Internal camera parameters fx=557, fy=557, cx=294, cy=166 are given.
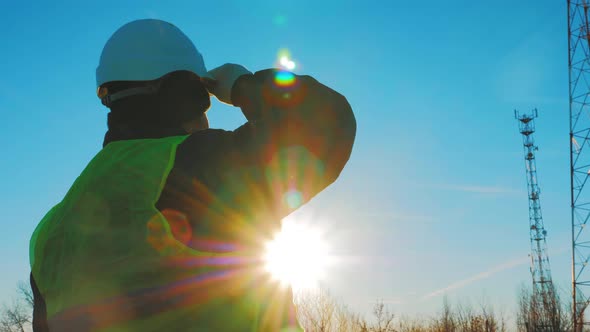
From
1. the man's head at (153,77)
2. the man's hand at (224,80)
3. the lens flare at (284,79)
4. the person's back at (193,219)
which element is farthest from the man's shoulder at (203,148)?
the man's hand at (224,80)

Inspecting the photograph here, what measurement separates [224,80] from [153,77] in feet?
Result: 0.80

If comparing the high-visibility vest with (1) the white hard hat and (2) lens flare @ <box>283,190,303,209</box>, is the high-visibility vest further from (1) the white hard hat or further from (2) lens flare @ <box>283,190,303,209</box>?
(1) the white hard hat

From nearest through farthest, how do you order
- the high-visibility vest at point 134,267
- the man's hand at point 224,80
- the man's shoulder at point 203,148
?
the high-visibility vest at point 134,267
the man's shoulder at point 203,148
the man's hand at point 224,80

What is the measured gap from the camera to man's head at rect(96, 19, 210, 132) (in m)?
1.82

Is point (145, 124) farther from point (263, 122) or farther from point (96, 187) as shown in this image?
point (263, 122)

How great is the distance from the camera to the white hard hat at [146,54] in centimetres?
197

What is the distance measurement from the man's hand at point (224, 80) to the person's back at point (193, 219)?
32 centimetres

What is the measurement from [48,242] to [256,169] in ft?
2.00

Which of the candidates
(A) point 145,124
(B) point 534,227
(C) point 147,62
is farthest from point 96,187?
(B) point 534,227

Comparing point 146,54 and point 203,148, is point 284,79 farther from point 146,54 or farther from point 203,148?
point 146,54

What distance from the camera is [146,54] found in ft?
6.56

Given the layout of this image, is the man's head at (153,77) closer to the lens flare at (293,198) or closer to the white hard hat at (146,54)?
the white hard hat at (146,54)

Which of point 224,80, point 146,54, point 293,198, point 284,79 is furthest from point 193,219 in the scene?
point 146,54

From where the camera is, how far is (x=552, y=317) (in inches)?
1297
